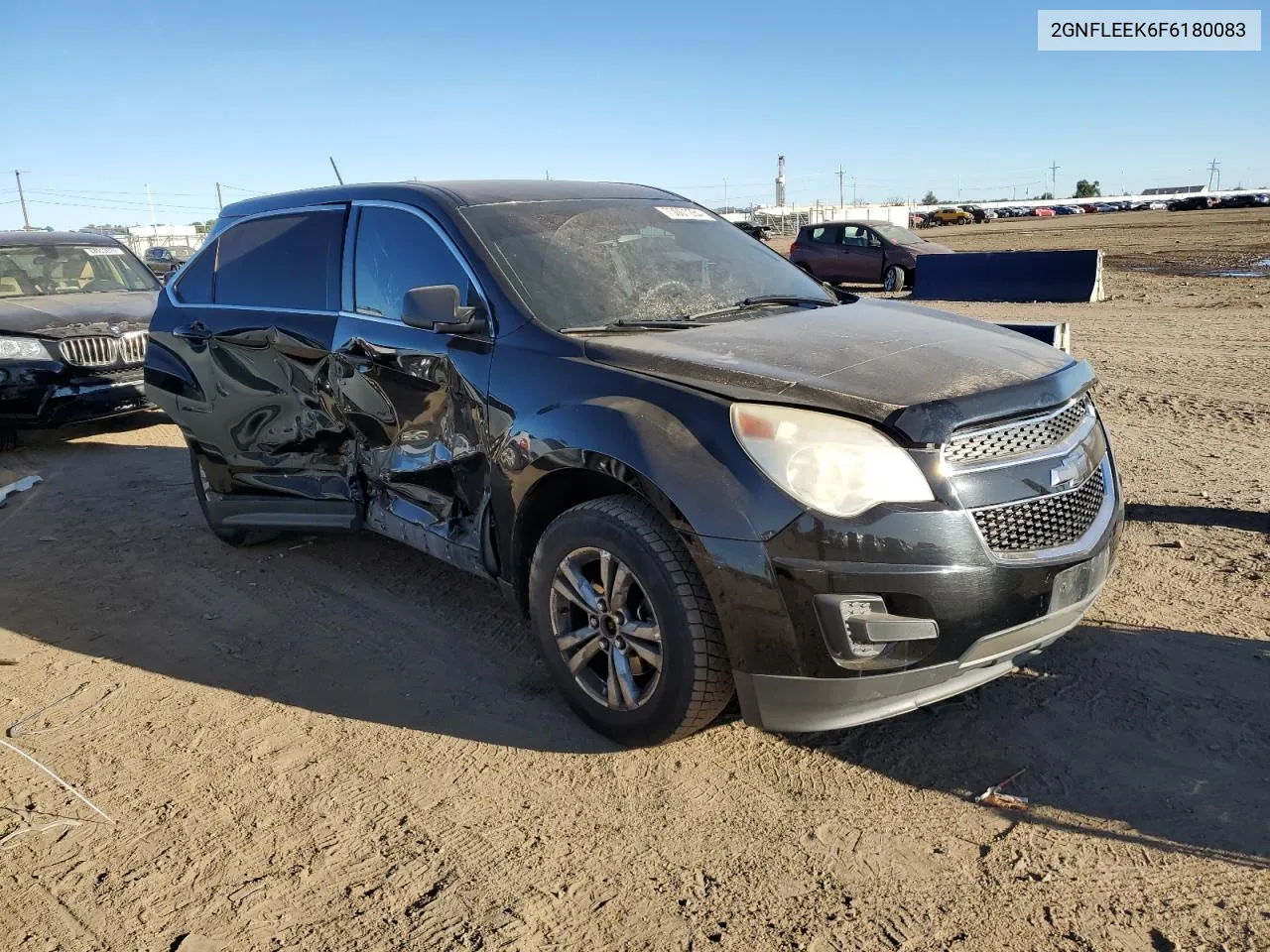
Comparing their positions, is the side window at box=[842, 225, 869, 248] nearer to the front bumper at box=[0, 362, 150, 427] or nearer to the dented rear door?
the front bumper at box=[0, 362, 150, 427]

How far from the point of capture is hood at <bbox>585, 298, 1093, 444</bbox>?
111 inches

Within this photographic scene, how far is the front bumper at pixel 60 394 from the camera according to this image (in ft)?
26.8

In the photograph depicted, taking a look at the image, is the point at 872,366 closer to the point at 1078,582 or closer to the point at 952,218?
the point at 1078,582

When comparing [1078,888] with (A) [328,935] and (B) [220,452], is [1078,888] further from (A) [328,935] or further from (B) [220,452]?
(B) [220,452]

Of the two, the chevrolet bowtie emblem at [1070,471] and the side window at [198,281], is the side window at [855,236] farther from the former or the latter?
the chevrolet bowtie emblem at [1070,471]

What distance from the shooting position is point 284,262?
4.85 metres

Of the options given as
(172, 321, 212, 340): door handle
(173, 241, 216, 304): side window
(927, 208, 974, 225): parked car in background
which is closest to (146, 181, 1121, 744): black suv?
(172, 321, 212, 340): door handle

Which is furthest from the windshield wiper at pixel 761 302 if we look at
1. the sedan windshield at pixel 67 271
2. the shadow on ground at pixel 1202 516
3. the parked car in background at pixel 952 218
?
the parked car in background at pixel 952 218

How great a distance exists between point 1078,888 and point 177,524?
5.55 meters

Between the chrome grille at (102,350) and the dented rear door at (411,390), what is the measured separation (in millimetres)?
4998

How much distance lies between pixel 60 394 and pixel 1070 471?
8.24 m

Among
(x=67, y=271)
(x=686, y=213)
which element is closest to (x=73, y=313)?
(x=67, y=271)

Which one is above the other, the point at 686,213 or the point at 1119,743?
the point at 686,213

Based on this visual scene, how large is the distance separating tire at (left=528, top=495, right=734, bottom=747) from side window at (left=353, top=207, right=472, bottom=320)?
1185 mm
